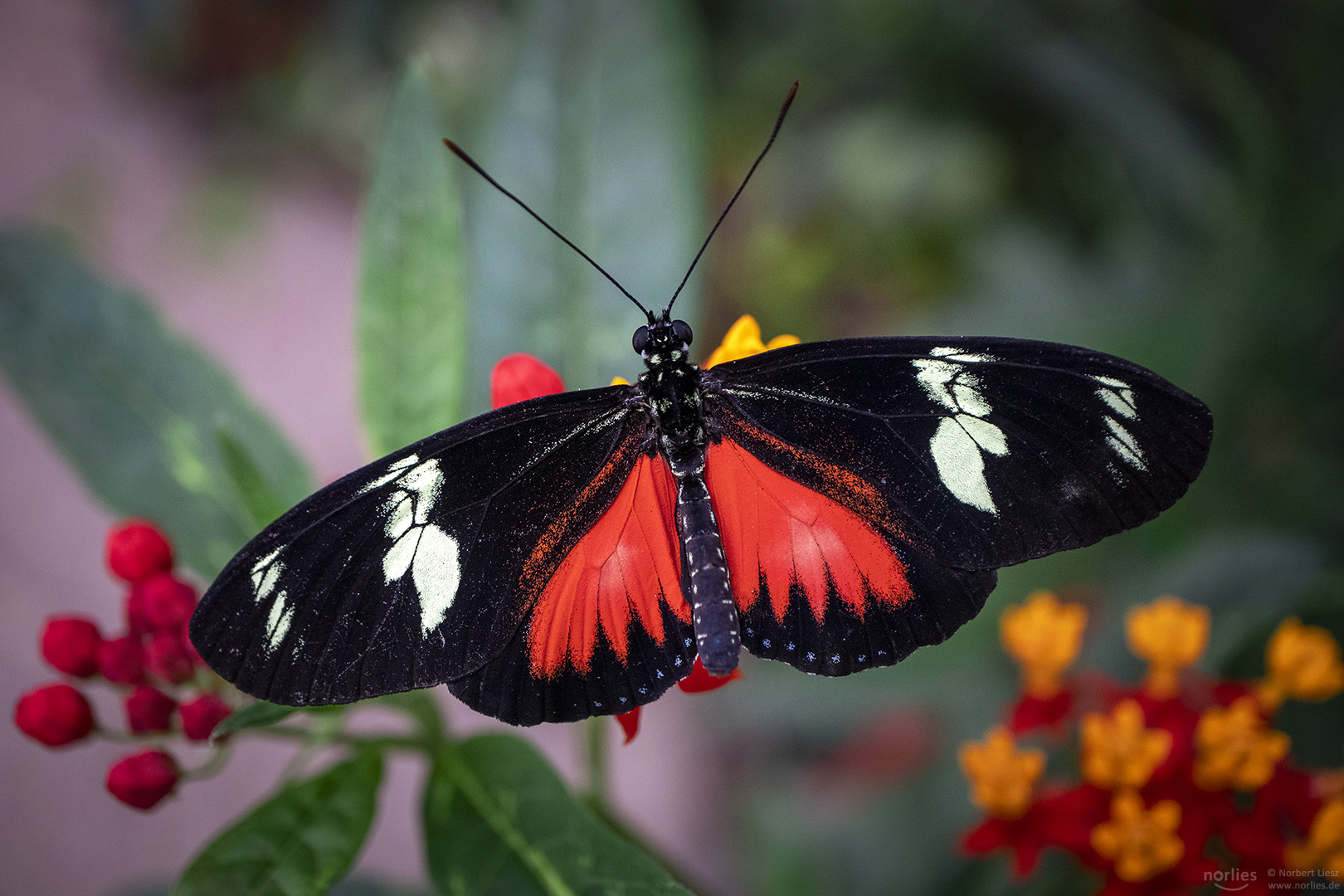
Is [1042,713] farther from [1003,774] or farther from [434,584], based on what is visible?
[434,584]

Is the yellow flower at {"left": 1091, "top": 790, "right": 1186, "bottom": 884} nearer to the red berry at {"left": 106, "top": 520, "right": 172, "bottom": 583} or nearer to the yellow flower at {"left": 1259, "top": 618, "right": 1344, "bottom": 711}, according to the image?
the yellow flower at {"left": 1259, "top": 618, "right": 1344, "bottom": 711}

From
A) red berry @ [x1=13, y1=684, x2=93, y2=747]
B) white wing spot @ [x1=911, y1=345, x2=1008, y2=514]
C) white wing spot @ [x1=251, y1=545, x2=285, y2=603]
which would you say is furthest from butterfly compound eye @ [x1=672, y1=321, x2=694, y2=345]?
red berry @ [x1=13, y1=684, x2=93, y2=747]

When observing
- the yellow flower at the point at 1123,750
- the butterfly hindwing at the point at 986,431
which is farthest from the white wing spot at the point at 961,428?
the yellow flower at the point at 1123,750

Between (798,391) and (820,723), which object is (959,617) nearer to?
(798,391)

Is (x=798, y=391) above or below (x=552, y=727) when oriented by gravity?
below

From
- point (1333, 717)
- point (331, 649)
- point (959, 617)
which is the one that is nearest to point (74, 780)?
point (331, 649)

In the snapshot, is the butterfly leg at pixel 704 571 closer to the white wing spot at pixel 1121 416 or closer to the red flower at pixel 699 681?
the red flower at pixel 699 681

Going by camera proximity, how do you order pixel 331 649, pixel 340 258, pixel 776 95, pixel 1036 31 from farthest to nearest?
pixel 340 258, pixel 776 95, pixel 1036 31, pixel 331 649
